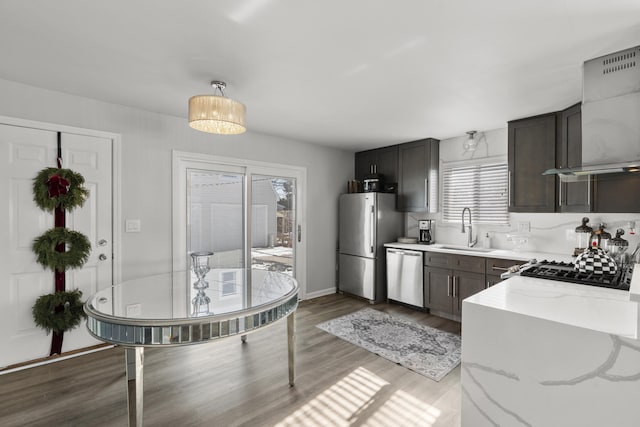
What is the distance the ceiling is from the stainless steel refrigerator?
5.48ft

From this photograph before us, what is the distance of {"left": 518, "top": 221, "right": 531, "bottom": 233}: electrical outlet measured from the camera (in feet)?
11.8

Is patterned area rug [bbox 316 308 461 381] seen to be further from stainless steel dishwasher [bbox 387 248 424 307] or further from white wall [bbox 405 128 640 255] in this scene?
white wall [bbox 405 128 640 255]

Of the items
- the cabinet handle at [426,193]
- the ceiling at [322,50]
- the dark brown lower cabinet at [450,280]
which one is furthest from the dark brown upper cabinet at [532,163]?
the cabinet handle at [426,193]

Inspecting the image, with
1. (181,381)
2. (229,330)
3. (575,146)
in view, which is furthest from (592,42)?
(181,381)

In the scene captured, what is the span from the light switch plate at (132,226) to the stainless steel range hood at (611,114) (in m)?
3.63

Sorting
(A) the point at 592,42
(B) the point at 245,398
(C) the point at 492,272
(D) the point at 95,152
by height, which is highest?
(A) the point at 592,42

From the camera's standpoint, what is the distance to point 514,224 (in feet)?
12.2

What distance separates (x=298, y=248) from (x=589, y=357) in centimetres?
355

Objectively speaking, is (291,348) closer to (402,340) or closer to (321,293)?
(402,340)

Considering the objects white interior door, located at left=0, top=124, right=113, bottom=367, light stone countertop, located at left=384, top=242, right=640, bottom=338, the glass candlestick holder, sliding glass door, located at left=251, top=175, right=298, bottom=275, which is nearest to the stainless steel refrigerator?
sliding glass door, located at left=251, top=175, right=298, bottom=275

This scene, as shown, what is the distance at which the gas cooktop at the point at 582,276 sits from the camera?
→ 1.83 metres

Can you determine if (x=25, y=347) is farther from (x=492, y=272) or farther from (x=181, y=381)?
(x=492, y=272)

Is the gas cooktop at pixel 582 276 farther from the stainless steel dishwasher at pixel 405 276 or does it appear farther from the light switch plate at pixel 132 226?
the light switch plate at pixel 132 226

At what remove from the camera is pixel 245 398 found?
7.10 feet
